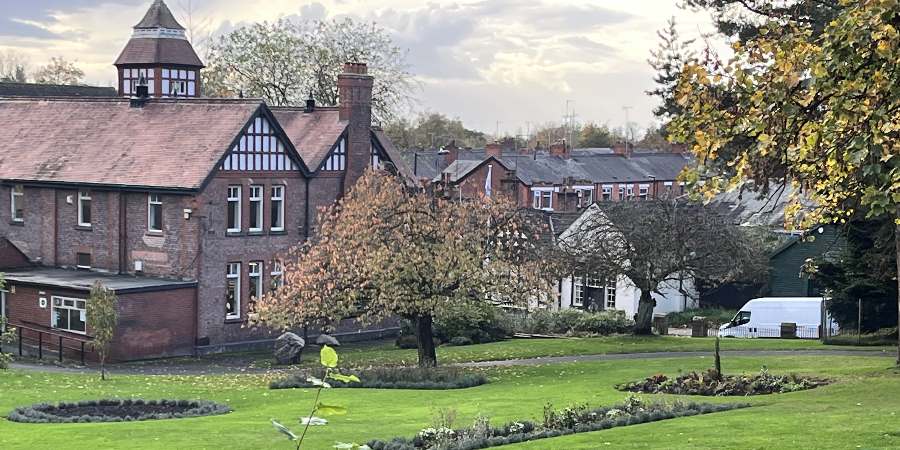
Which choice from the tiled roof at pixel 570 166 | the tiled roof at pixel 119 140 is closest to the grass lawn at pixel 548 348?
the tiled roof at pixel 119 140

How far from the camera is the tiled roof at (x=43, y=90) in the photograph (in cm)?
7438

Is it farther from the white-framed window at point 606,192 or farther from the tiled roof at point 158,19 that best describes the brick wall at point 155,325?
the white-framed window at point 606,192

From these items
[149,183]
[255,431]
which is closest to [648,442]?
[255,431]

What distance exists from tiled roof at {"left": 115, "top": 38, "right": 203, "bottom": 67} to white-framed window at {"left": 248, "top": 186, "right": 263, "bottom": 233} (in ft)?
64.9

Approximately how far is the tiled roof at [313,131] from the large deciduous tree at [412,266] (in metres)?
12.6

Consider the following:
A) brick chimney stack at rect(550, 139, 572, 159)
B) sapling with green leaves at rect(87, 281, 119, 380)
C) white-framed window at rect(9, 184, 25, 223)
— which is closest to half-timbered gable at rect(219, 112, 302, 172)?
white-framed window at rect(9, 184, 25, 223)

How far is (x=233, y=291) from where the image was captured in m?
46.8

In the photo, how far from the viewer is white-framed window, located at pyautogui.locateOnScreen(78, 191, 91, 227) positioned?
48.5 meters

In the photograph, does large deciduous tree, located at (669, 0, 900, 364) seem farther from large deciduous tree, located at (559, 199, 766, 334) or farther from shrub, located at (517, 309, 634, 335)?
shrub, located at (517, 309, 634, 335)

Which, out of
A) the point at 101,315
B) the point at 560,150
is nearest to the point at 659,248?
the point at 101,315

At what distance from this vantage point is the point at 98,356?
4234cm

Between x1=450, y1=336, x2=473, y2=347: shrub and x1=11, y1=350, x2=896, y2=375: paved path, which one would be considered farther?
x1=450, y1=336, x2=473, y2=347: shrub

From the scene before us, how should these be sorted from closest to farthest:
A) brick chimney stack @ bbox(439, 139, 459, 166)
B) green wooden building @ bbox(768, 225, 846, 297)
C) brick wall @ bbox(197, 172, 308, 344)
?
1. brick wall @ bbox(197, 172, 308, 344)
2. green wooden building @ bbox(768, 225, 846, 297)
3. brick chimney stack @ bbox(439, 139, 459, 166)

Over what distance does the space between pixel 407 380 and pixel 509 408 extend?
7.17 meters
